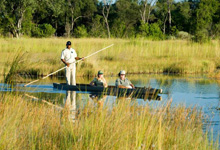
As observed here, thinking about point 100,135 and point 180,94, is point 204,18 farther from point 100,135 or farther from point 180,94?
point 100,135

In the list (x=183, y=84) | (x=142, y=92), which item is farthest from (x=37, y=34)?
(x=142, y=92)

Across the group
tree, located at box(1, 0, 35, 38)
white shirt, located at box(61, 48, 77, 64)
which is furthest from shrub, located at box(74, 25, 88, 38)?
white shirt, located at box(61, 48, 77, 64)

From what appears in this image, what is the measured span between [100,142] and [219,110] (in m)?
6.27

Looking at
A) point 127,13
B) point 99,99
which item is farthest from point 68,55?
point 127,13

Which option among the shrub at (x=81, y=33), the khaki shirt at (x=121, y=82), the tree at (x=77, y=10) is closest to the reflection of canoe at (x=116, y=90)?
the khaki shirt at (x=121, y=82)

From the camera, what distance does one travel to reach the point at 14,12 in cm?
4297

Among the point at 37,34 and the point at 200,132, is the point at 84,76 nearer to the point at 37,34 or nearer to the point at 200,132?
the point at 200,132

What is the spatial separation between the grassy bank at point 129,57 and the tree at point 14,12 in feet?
40.7

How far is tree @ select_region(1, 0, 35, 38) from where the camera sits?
4116 centimetres

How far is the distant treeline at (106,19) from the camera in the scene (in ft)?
142

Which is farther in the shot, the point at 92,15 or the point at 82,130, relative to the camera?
the point at 92,15

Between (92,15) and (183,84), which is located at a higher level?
(92,15)

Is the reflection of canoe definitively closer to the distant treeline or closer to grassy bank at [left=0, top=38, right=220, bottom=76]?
grassy bank at [left=0, top=38, right=220, bottom=76]

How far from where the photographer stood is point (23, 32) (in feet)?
142
